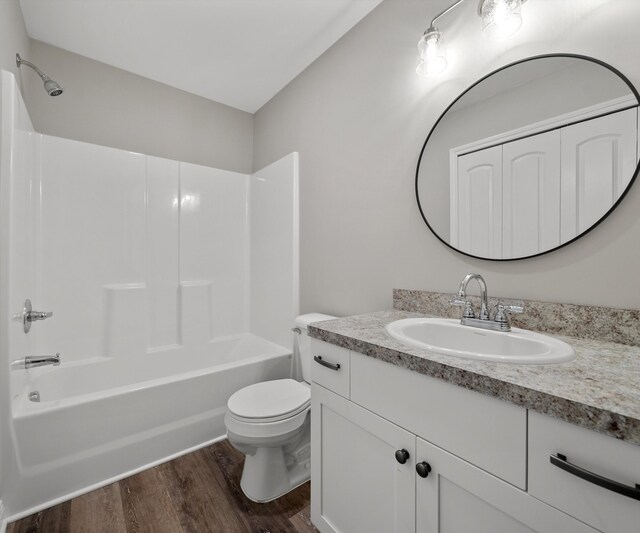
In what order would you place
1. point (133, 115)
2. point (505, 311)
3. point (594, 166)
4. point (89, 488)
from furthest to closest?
point (133, 115) < point (89, 488) < point (505, 311) < point (594, 166)

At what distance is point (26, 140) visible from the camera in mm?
1660

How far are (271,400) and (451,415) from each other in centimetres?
109

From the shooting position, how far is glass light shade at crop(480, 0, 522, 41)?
1078 mm

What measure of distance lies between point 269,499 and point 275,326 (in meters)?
1.19

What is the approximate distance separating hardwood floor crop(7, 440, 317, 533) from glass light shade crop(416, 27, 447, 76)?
208cm

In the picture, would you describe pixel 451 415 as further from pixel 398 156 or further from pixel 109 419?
pixel 109 419

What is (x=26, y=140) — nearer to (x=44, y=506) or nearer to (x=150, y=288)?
(x=150, y=288)

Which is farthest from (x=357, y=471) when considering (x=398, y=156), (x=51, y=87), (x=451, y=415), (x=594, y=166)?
(x=51, y=87)

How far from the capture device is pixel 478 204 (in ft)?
4.13

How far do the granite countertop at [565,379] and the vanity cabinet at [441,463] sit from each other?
0.03 meters

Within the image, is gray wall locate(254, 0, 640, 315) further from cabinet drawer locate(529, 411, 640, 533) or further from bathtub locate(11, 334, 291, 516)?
bathtub locate(11, 334, 291, 516)

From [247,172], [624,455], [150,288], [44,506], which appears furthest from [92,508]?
[247,172]

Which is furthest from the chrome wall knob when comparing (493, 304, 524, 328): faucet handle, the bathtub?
(493, 304, 524, 328): faucet handle

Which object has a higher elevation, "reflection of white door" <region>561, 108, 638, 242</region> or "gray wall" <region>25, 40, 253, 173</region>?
"gray wall" <region>25, 40, 253, 173</region>
